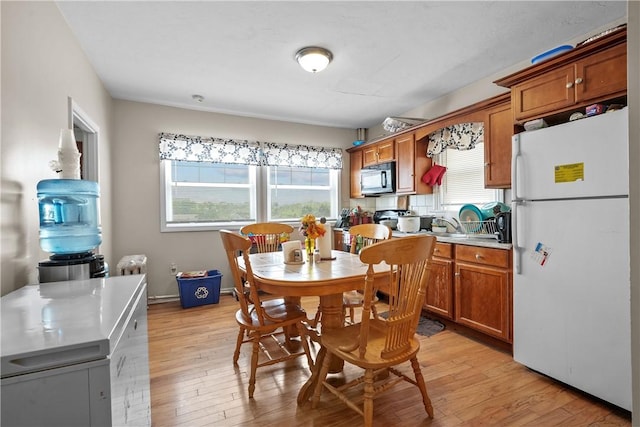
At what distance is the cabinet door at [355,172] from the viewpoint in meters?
4.91

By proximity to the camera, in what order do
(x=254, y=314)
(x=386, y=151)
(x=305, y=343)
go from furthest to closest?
(x=386, y=151)
(x=254, y=314)
(x=305, y=343)

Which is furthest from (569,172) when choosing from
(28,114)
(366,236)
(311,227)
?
(28,114)

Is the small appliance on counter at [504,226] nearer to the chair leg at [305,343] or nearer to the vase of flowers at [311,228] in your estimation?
the vase of flowers at [311,228]

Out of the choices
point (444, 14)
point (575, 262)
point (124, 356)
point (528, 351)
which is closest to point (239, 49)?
point (444, 14)

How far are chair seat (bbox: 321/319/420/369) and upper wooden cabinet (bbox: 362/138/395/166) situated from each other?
287cm

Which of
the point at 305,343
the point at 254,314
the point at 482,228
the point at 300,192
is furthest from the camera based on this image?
the point at 300,192

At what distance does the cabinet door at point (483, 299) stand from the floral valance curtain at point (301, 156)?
8.95ft

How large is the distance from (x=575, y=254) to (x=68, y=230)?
9.77 feet

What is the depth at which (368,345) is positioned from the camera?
161 cm

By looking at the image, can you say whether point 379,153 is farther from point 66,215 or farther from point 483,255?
point 66,215

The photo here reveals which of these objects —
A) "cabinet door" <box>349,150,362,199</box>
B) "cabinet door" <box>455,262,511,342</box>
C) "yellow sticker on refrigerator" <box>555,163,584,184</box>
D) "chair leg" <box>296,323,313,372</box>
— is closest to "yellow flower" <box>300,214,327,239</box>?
"chair leg" <box>296,323,313,372</box>

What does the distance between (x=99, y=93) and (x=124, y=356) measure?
3.16 m

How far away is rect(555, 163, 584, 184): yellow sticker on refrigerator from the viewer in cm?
185

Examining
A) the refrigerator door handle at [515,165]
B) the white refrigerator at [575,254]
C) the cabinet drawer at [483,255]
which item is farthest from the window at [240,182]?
the white refrigerator at [575,254]
